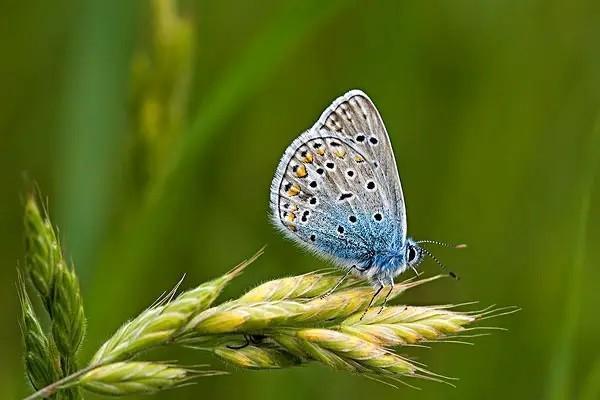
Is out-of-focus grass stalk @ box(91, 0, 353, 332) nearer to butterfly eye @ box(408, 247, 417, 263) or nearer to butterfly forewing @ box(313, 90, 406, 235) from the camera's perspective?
butterfly forewing @ box(313, 90, 406, 235)

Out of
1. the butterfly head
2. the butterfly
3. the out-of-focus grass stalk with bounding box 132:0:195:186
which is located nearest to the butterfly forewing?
the butterfly

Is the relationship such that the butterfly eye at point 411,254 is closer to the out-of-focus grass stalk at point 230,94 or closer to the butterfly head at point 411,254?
the butterfly head at point 411,254

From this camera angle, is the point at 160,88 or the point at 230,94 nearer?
the point at 230,94

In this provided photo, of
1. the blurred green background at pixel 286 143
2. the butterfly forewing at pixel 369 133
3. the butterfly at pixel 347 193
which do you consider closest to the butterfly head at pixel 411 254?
the butterfly at pixel 347 193

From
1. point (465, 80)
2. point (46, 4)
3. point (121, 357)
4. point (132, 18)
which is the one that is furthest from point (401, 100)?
point (121, 357)

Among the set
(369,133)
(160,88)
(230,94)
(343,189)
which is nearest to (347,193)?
(343,189)

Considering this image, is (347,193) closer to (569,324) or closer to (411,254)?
(411,254)
